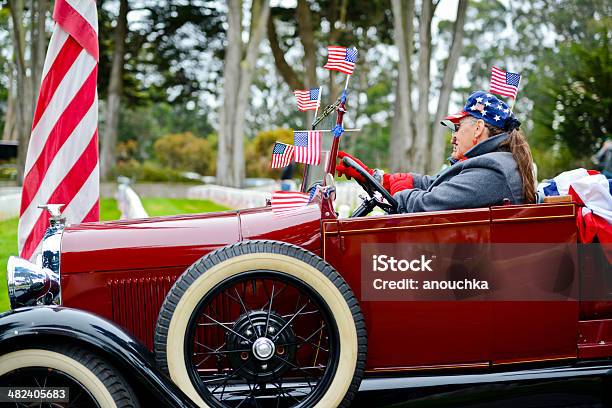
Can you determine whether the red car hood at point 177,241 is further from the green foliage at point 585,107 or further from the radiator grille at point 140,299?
the green foliage at point 585,107

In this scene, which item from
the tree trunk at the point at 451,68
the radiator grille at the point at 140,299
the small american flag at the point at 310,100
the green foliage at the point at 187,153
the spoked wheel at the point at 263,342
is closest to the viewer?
the spoked wheel at the point at 263,342

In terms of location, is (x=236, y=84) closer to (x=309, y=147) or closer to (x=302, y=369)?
(x=309, y=147)

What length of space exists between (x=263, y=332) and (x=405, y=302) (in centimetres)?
67

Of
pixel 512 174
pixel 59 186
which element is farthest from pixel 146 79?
pixel 512 174

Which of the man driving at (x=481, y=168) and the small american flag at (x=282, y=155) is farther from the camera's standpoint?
the small american flag at (x=282, y=155)

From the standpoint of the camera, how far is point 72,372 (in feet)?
8.72

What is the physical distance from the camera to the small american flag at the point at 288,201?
321 centimetres

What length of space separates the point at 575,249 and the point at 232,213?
1630 millimetres

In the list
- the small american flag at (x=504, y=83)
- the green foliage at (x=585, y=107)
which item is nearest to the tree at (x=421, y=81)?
the green foliage at (x=585, y=107)

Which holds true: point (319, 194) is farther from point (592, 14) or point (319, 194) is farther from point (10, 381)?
point (592, 14)

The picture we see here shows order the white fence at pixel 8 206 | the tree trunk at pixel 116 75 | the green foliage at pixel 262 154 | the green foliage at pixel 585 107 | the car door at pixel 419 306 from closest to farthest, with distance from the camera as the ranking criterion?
the car door at pixel 419 306 → the white fence at pixel 8 206 → the green foliage at pixel 585 107 → the tree trunk at pixel 116 75 → the green foliage at pixel 262 154

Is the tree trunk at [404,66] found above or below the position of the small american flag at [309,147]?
above

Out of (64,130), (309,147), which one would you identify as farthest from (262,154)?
(309,147)

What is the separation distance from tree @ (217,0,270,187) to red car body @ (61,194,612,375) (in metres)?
20.3
